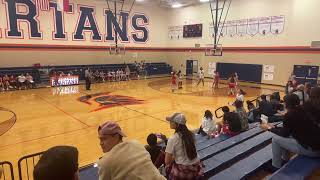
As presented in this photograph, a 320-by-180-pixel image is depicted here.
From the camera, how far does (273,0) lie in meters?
18.7

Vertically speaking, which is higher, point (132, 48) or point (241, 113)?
point (132, 48)

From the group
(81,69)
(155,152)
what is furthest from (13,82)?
(155,152)

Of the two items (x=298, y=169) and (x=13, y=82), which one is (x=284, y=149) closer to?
(x=298, y=169)

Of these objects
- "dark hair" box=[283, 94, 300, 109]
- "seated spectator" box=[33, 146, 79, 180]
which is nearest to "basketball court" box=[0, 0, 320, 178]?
"dark hair" box=[283, 94, 300, 109]

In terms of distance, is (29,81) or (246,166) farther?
(29,81)

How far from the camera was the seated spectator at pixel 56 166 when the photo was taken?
143 cm

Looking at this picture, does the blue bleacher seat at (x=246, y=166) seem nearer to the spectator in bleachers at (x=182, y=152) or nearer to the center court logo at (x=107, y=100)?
the spectator in bleachers at (x=182, y=152)

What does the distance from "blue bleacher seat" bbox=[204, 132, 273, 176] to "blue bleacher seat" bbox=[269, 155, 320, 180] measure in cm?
107

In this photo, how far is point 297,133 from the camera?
4.02 m

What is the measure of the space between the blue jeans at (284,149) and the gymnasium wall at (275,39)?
1512cm

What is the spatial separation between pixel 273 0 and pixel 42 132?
18146mm

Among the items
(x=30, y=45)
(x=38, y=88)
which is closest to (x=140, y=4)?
(x=30, y=45)

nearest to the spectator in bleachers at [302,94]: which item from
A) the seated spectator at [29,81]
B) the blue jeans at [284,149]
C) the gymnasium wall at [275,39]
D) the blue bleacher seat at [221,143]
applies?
the blue bleacher seat at [221,143]

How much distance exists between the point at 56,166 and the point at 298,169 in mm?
3757
